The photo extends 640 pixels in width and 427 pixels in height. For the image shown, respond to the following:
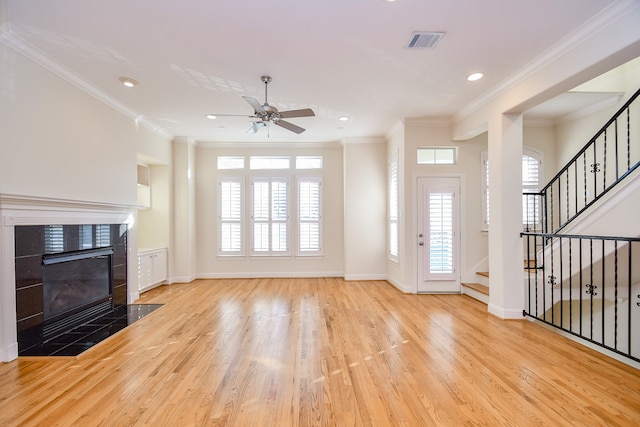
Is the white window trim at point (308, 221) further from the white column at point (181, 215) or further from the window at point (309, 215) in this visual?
the white column at point (181, 215)

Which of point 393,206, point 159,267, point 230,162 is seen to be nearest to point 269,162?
point 230,162

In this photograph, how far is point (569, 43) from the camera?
292cm

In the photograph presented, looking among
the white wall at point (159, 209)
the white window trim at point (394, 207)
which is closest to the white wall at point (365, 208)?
the white window trim at point (394, 207)

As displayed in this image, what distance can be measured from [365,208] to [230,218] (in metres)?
3.04

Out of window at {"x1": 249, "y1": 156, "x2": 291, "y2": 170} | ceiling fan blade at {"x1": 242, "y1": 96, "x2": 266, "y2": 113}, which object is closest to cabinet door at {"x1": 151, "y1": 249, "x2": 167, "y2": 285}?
window at {"x1": 249, "y1": 156, "x2": 291, "y2": 170}

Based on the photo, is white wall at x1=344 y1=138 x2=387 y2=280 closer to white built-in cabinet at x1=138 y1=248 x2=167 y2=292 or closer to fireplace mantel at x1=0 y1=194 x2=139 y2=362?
white built-in cabinet at x1=138 y1=248 x2=167 y2=292

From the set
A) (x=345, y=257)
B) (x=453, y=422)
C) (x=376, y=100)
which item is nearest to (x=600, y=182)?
(x=376, y=100)

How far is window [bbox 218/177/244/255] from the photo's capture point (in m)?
6.81

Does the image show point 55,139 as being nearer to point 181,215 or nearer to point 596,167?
point 181,215

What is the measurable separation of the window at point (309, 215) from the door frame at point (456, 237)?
2.26 metres

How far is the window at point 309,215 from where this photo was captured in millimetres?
6855

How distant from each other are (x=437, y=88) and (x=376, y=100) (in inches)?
33.6

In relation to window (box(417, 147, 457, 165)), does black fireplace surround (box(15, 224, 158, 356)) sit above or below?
below

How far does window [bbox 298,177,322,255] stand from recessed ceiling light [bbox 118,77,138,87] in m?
3.68
